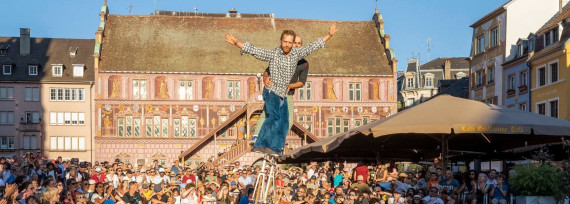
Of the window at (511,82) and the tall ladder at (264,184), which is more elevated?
the window at (511,82)

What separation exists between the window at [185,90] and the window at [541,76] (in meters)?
26.5

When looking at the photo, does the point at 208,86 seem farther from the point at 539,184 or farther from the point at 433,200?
the point at 539,184

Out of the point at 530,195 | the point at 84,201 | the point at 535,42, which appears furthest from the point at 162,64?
the point at 530,195

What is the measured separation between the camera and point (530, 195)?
55.4ft

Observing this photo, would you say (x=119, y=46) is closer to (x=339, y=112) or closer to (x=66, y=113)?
(x=66, y=113)

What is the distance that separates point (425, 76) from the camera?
337 feet

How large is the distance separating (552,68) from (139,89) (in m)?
30.8

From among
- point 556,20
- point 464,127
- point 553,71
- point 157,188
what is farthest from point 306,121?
point 464,127

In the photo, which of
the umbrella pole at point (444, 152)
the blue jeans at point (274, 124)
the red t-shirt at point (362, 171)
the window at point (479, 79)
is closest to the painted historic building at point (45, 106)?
the window at point (479, 79)

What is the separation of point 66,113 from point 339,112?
22975 mm

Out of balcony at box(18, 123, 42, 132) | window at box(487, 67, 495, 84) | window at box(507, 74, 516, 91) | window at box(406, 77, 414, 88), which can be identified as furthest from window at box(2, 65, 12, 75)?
window at box(406, 77, 414, 88)

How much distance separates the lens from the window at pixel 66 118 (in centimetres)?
7794

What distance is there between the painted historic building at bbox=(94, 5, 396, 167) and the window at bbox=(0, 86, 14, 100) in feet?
40.6

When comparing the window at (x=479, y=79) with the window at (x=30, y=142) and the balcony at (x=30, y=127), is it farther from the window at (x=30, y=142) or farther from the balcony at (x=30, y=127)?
the window at (x=30, y=142)
